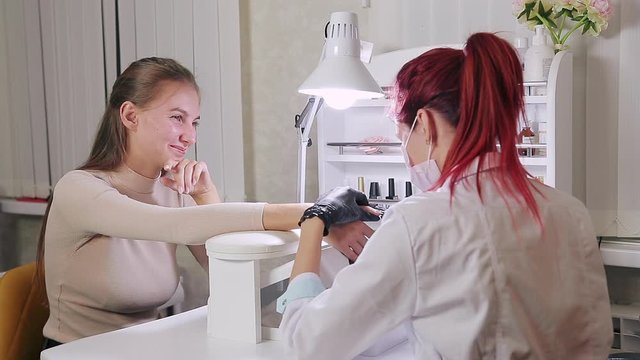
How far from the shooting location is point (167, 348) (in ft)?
3.71

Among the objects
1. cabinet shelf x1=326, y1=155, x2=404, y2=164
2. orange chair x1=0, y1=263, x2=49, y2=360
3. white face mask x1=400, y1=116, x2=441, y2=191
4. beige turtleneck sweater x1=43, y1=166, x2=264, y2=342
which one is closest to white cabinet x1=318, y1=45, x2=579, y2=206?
cabinet shelf x1=326, y1=155, x2=404, y2=164

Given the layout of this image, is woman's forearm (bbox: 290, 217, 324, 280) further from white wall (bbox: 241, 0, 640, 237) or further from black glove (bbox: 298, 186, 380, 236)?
white wall (bbox: 241, 0, 640, 237)

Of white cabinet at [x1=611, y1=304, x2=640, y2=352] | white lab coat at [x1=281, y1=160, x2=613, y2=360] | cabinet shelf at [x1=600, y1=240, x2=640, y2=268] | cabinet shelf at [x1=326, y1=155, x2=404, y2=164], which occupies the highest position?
cabinet shelf at [x1=326, y1=155, x2=404, y2=164]

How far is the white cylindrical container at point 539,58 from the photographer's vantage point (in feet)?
5.49

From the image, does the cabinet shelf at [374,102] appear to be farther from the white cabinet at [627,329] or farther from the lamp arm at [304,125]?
the white cabinet at [627,329]

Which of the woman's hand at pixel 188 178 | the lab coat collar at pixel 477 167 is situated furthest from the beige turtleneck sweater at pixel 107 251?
the lab coat collar at pixel 477 167

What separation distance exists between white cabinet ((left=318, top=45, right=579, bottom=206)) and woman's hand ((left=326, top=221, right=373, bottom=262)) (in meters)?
0.61

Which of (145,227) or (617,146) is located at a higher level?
(617,146)

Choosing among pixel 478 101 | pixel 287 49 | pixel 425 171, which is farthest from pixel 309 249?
pixel 287 49

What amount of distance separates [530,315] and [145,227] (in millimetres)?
797

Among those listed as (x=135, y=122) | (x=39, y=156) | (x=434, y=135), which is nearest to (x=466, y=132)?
(x=434, y=135)

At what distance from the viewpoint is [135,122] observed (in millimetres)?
1646

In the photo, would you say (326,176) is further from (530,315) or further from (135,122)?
(530,315)

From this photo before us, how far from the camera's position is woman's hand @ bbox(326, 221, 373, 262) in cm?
121
